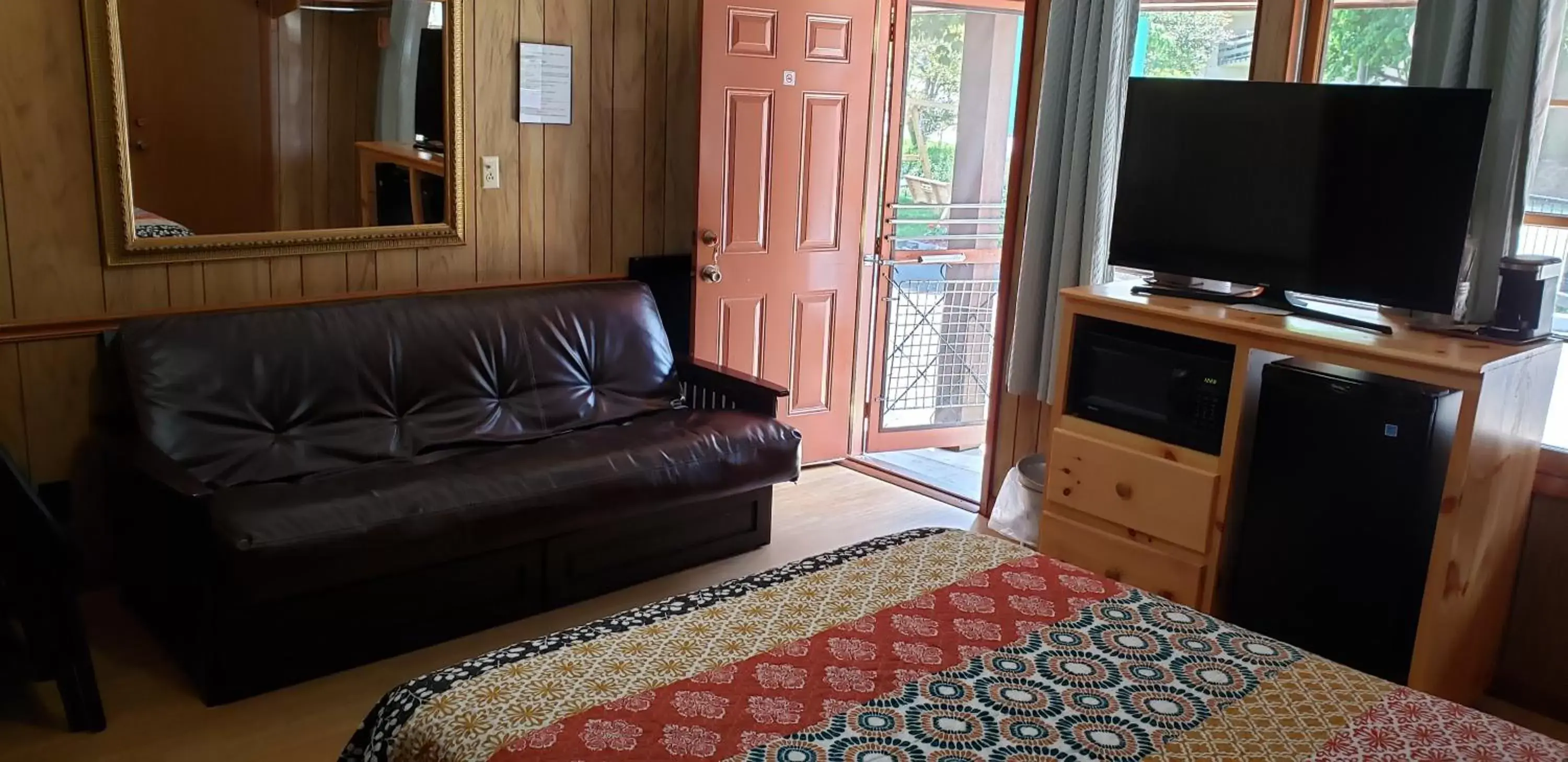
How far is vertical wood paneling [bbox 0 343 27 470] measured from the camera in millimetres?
3229

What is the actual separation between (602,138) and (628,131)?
4.8 inches

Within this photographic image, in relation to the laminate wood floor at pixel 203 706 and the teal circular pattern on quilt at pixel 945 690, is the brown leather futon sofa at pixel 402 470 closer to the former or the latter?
the laminate wood floor at pixel 203 706

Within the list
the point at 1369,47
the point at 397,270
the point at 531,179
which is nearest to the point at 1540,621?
the point at 1369,47

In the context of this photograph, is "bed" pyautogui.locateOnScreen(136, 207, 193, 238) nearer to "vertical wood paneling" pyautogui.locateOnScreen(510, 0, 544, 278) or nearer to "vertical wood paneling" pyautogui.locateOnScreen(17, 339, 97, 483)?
"vertical wood paneling" pyautogui.locateOnScreen(17, 339, 97, 483)

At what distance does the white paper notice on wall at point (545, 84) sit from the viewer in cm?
407

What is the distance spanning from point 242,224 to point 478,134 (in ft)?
2.74

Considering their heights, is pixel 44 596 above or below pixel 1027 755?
below

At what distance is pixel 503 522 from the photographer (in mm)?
3213

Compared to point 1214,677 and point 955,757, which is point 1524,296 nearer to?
point 1214,677

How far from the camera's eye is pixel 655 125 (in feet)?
14.8

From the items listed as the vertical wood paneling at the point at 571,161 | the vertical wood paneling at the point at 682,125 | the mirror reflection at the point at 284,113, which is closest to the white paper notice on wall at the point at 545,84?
the vertical wood paneling at the point at 571,161

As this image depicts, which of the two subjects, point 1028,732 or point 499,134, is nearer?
point 1028,732

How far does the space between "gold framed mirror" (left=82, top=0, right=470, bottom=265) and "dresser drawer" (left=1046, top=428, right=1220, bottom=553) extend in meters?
2.16

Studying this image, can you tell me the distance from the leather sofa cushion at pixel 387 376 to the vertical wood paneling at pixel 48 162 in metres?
0.26
